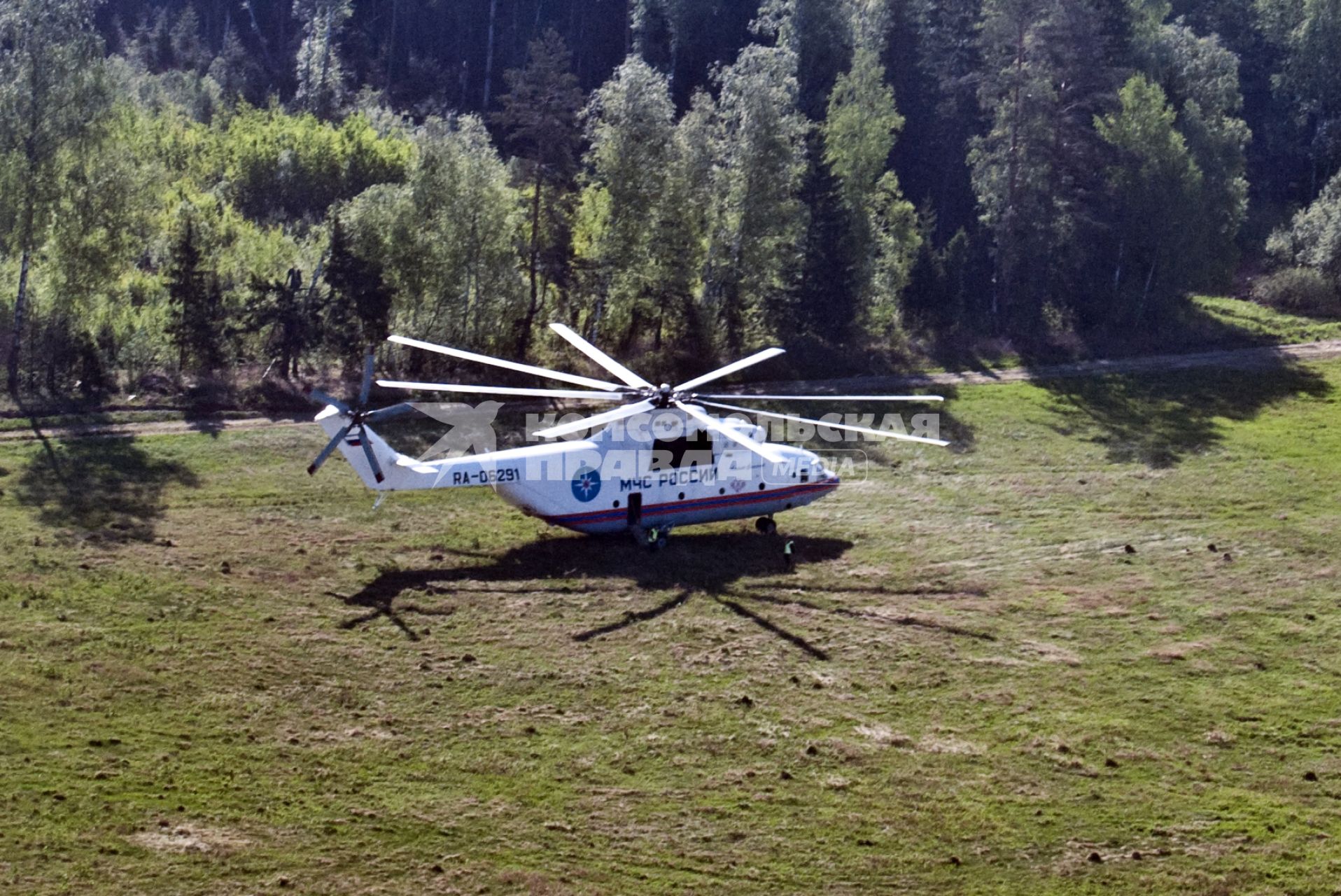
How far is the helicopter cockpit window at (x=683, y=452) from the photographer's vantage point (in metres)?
34.8

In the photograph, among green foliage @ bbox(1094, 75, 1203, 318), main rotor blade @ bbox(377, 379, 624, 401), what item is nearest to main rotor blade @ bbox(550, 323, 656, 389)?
main rotor blade @ bbox(377, 379, 624, 401)

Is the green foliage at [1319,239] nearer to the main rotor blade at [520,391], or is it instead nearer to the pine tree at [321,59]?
the main rotor blade at [520,391]

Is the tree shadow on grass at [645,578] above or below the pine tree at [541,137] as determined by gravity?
below

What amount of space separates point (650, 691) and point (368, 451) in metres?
9.78

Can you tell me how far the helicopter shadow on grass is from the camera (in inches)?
1241

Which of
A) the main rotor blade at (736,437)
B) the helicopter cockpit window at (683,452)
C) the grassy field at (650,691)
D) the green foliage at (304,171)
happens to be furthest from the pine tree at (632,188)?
the helicopter cockpit window at (683,452)

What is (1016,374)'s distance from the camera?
191 feet

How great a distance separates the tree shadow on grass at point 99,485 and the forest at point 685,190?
6253 mm

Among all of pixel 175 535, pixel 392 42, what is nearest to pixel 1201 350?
pixel 175 535

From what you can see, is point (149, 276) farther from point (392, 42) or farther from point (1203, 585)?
point (1203, 585)

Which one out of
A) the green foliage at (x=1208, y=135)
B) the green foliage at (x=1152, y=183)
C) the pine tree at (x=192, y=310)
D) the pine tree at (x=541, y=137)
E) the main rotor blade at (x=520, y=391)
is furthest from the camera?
the green foliage at (x=1208, y=135)

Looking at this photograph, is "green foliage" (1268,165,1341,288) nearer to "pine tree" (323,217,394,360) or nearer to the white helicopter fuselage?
the white helicopter fuselage

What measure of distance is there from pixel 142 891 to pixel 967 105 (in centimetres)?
7208

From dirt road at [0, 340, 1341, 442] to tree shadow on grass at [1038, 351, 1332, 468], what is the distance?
1.91ft
